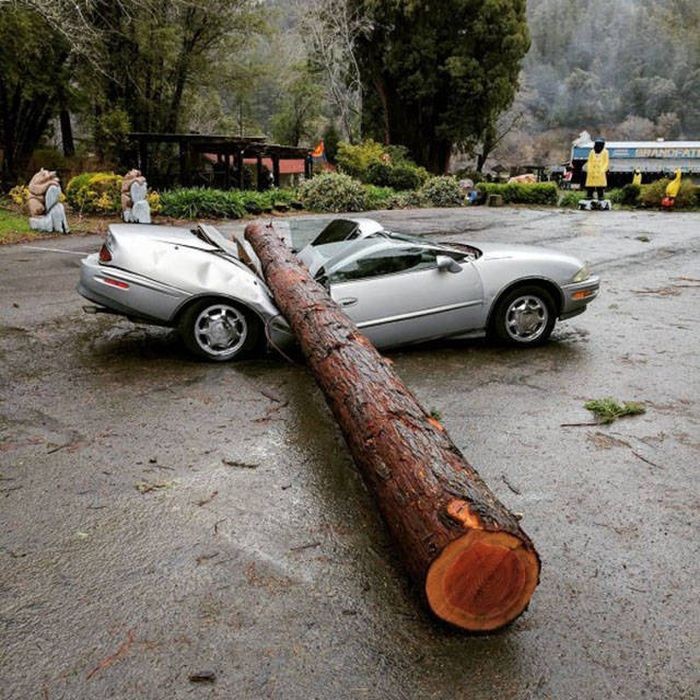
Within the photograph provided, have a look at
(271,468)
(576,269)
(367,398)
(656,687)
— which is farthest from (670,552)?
(576,269)

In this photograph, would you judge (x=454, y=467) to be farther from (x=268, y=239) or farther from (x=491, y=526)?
(x=268, y=239)

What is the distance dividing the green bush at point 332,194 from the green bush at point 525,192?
6624 millimetres

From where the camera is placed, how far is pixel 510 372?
5938mm

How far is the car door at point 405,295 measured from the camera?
598 centimetres

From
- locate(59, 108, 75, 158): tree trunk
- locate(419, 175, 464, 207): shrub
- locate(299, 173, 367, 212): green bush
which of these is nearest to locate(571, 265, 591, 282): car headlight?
locate(299, 173, 367, 212): green bush

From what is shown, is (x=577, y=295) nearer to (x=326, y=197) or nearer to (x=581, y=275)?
(x=581, y=275)

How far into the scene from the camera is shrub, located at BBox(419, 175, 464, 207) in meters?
27.0

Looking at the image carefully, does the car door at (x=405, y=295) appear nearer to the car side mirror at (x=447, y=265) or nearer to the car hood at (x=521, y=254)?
the car side mirror at (x=447, y=265)

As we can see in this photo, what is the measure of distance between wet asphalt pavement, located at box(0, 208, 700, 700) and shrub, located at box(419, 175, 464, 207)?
69.8 ft

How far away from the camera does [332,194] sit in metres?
24.1

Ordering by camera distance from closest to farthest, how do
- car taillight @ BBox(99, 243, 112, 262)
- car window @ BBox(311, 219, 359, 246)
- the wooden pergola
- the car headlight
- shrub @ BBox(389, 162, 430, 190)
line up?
car taillight @ BBox(99, 243, 112, 262) < the car headlight < car window @ BBox(311, 219, 359, 246) < the wooden pergola < shrub @ BBox(389, 162, 430, 190)

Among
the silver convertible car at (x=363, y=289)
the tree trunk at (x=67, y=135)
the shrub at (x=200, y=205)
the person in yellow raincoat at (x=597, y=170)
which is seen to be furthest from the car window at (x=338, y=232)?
the tree trunk at (x=67, y=135)

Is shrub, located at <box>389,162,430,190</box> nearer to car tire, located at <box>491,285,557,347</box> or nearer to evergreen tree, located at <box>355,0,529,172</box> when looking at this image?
evergreen tree, located at <box>355,0,529,172</box>

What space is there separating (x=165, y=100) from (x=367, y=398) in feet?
92.9
